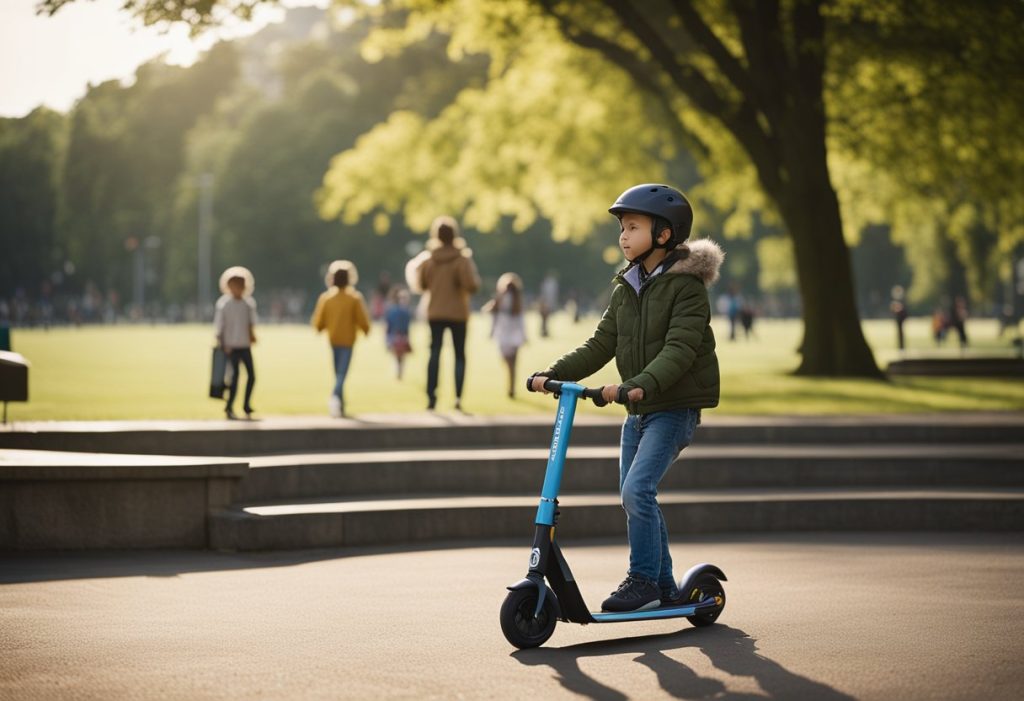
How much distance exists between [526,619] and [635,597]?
0.54m

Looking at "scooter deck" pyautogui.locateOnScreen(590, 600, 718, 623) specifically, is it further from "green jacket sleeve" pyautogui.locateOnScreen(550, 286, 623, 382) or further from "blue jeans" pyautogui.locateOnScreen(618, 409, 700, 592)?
"green jacket sleeve" pyautogui.locateOnScreen(550, 286, 623, 382)

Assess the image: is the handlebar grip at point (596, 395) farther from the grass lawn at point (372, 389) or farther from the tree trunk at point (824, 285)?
the tree trunk at point (824, 285)

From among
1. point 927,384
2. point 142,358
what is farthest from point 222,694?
point 142,358

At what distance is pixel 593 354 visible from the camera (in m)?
6.60

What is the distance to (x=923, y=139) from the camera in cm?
2461

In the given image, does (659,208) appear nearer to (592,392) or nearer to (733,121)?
(592,392)

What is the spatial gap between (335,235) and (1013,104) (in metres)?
58.0

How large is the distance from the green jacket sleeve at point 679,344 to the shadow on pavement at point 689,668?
112 cm

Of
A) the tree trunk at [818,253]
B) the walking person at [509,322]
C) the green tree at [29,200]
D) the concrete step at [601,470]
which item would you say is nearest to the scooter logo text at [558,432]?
the concrete step at [601,470]

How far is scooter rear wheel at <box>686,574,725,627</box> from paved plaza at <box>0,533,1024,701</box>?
0.11 meters

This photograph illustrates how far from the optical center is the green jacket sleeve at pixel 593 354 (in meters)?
6.44

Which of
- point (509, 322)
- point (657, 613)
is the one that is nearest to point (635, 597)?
point (657, 613)

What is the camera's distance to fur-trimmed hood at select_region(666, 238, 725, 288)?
255 inches

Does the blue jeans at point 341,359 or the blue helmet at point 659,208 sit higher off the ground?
the blue helmet at point 659,208
